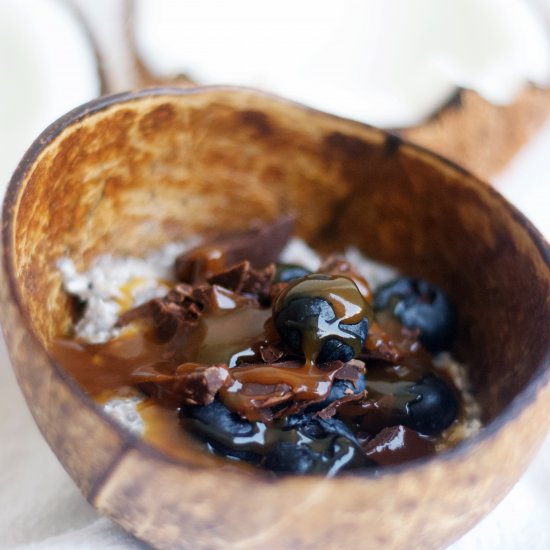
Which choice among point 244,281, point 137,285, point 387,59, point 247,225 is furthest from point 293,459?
point 387,59

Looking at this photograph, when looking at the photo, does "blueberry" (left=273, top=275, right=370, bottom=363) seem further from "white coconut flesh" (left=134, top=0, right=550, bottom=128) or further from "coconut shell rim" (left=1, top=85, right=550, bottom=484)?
"white coconut flesh" (left=134, top=0, right=550, bottom=128)

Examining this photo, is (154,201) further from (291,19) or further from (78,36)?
(291,19)

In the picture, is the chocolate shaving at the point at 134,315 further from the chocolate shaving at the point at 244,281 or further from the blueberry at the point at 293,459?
the blueberry at the point at 293,459

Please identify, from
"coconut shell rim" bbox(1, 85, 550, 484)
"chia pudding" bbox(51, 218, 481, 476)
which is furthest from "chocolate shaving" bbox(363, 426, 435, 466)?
"coconut shell rim" bbox(1, 85, 550, 484)

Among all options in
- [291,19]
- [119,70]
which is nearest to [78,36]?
[119,70]

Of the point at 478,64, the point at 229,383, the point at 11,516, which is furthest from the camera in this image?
the point at 478,64

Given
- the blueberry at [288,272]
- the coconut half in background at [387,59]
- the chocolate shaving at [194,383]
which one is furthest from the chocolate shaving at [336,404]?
the coconut half in background at [387,59]
